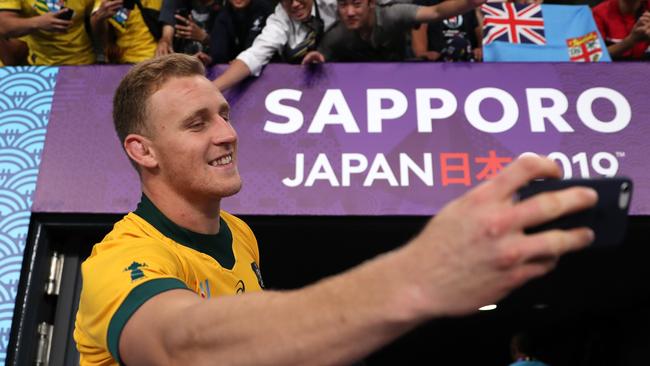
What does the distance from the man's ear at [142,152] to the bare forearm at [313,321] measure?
1.08 meters

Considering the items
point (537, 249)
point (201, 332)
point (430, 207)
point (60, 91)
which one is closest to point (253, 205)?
point (430, 207)

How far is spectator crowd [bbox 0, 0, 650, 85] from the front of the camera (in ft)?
15.3

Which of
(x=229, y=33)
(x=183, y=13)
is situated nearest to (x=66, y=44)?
(x=183, y=13)

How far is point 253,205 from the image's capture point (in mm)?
4219

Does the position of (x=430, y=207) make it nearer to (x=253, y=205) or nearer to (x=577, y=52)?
(x=253, y=205)

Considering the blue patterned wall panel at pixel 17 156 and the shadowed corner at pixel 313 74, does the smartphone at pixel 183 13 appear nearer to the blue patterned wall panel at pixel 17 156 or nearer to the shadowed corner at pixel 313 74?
the blue patterned wall panel at pixel 17 156

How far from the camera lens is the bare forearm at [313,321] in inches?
38.1

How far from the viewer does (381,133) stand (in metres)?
4.34

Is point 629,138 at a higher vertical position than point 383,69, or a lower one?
lower

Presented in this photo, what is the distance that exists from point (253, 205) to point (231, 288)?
2.22 metres

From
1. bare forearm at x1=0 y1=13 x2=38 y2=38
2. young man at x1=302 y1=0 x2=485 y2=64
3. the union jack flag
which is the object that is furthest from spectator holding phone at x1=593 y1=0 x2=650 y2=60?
bare forearm at x1=0 y1=13 x2=38 y2=38

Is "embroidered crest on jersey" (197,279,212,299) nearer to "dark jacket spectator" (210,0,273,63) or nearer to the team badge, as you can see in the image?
"dark jacket spectator" (210,0,273,63)

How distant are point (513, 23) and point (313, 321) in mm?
4596

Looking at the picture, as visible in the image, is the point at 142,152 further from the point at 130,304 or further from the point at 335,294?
the point at 335,294
